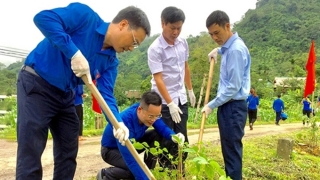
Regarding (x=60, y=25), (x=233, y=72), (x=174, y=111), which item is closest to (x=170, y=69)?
(x=174, y=111)

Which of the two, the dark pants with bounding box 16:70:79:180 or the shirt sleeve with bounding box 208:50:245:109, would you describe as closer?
the dark pants with bounding box 16:70:79:180

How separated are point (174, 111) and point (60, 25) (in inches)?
59.1

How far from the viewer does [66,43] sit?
76.1 inches

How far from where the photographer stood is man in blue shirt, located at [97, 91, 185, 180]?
2.80 metres

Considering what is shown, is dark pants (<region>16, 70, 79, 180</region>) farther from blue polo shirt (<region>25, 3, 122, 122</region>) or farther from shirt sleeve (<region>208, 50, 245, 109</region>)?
shirt sleeve (<region>208, 50, 245, 109</region>)

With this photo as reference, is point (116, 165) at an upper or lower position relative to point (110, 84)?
lower

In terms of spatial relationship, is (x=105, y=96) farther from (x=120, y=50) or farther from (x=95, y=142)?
(x=95, y=142)

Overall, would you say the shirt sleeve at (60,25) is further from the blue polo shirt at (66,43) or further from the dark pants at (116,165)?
the dark pants at (116,165)

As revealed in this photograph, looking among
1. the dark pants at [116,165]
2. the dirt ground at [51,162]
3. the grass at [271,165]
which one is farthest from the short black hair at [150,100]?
the grass at [271,165]

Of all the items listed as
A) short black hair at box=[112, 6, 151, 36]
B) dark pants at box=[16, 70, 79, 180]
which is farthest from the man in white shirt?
dark pants at box=[16, 70, 79, 180]

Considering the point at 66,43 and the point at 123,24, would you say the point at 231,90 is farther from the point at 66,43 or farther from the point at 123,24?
the point at 66,43

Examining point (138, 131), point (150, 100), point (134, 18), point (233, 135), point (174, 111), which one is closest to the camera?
point (134, 18)

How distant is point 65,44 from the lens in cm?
193

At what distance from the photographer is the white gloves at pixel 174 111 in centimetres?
317
